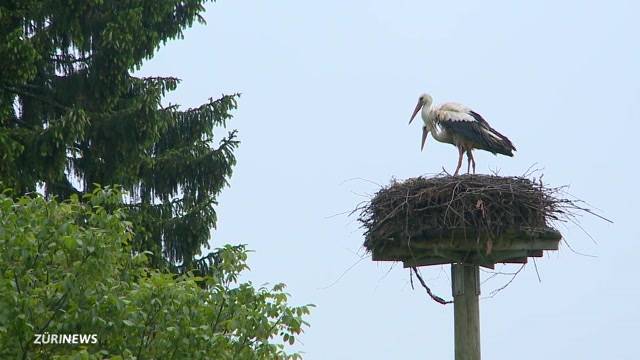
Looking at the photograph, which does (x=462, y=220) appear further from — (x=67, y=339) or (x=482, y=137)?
(x=482, y=137)

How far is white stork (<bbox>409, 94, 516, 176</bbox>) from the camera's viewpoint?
1416cm

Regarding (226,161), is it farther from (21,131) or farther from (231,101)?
(21,131)

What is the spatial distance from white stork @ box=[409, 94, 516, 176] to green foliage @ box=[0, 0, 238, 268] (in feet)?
13.3

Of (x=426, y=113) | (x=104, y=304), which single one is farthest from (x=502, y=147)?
(x=104, y=304)

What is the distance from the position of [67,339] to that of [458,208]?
3.38 m

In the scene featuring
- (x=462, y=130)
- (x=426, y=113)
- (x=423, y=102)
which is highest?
(x=423, y=102)

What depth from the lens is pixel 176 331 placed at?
9336 millimetres

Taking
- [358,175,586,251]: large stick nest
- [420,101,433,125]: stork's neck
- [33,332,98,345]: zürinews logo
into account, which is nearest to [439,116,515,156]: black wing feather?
[420,101,433,125]: stork's neck

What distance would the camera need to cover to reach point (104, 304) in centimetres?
905

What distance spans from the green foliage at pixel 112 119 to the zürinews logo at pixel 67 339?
22.4ft

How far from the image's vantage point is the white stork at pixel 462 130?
14164mm

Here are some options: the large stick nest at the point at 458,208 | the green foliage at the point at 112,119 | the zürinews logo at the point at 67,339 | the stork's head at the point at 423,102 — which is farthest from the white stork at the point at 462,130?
the zürinews logo at the point at 67,339

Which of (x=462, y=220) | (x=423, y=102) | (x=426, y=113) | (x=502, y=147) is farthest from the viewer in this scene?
(x=423, y=102)

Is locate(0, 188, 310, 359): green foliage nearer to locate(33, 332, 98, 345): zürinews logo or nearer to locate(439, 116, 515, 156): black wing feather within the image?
locate(33, 332, 98, 345): zürinews logo
